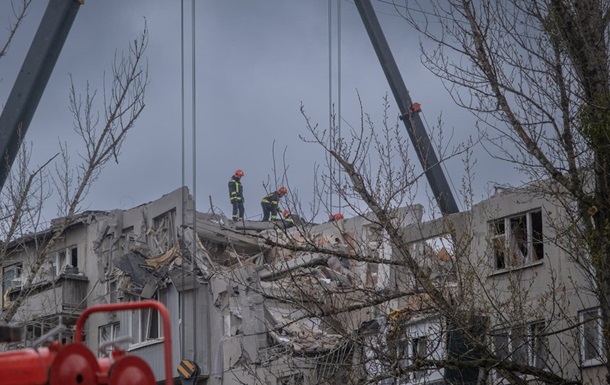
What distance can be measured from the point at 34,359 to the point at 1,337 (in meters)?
0.25

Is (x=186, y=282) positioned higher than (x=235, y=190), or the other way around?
(x=235, y=190)

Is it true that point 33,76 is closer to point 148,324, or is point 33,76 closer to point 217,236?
point 217,236

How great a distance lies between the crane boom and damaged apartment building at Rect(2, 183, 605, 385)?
2.54 metres

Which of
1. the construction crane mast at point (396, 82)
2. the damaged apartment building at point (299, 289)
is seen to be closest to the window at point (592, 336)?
the damaged apartment building at point (299, 289)

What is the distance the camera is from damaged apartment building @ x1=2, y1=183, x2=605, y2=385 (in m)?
20.1

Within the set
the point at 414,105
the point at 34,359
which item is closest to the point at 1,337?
the point at 34,359

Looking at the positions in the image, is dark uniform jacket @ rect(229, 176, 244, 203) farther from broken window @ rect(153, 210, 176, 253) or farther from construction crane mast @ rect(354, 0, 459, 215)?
construction crane mast @ rect(354, 0, 459, 215)

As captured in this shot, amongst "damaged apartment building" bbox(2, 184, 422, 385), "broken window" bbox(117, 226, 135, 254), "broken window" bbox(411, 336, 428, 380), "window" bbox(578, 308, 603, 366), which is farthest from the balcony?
"broken window" bbox(411, 336, 428, 380)

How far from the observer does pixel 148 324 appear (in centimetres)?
4359

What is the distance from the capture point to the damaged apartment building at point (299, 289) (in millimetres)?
20109

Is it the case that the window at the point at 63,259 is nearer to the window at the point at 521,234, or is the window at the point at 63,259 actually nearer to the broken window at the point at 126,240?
the broken window at the point at 126,240

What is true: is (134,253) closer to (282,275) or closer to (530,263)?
(530,263)

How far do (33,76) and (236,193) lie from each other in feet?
63.9

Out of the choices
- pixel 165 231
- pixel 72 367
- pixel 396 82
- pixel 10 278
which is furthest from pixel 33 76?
pixel 10 278
